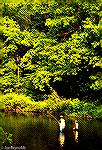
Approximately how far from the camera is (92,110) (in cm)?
4006

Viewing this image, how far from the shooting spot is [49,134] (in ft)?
96.3

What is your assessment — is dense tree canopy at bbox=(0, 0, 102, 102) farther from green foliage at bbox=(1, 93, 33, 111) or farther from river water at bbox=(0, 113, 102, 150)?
river water at bbox=(0, 113, 102, 150)

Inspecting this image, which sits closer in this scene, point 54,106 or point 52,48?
point 54,106

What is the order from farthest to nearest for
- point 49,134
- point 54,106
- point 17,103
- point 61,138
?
point 17,103 → point 54,106 → point 49,134 → point 61,138

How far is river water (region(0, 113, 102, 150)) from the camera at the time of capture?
82.3ft

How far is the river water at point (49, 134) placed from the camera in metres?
25.1

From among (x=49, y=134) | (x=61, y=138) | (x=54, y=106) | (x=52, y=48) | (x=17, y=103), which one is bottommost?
(x=61, y=138)

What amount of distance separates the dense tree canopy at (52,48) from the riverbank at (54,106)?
1802mm

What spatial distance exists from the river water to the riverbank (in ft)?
7.94

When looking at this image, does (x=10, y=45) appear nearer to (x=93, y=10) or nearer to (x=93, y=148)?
(x=93, y=10)

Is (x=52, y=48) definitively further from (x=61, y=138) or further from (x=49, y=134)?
(x=61, y=138)

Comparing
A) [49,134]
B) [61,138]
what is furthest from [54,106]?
[61,138]

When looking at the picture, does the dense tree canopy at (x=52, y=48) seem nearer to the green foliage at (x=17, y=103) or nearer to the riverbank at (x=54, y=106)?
the riverbank at (x=54, y=106)

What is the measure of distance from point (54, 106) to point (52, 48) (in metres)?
6.44
